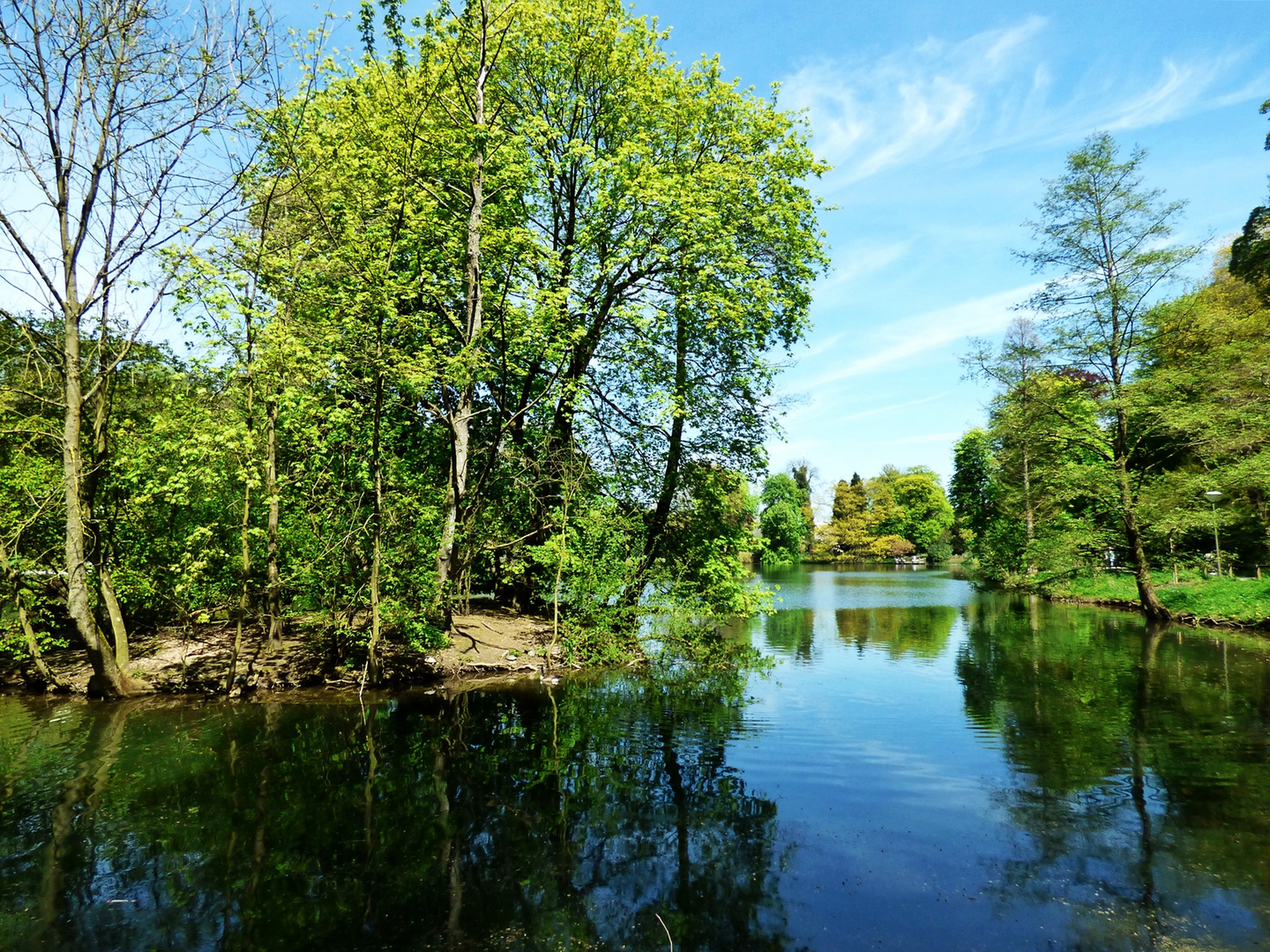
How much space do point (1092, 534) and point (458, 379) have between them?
75.0 feet

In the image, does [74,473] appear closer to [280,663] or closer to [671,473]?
[280,663]

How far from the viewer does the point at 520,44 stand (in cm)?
1783

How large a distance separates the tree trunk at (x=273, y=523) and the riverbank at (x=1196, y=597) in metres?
25.9

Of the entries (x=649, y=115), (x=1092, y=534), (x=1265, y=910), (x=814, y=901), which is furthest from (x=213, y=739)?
(x=1092, y=534)

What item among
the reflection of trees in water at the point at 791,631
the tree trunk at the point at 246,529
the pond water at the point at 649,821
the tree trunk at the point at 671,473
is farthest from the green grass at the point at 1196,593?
the tree trunk at the point at 246,529

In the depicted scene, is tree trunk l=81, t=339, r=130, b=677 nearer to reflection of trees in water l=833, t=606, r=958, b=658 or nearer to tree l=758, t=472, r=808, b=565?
reflection of trees in water l=833, t=606, r=958, b=658

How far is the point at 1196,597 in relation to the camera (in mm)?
23047

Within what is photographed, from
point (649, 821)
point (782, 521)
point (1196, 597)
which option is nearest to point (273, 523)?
point (649, 821)

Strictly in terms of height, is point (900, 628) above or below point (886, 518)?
below

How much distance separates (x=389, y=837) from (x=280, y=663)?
Result: 8982 millimetres

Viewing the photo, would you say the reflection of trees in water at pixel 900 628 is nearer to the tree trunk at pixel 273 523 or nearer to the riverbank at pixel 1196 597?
the riverbank at pixel 1196 597

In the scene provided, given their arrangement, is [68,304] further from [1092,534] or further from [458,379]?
[1092,534]

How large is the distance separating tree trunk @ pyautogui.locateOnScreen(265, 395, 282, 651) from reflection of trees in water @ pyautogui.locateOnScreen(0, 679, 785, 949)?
9.29ft

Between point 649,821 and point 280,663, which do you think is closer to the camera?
point 649,821
